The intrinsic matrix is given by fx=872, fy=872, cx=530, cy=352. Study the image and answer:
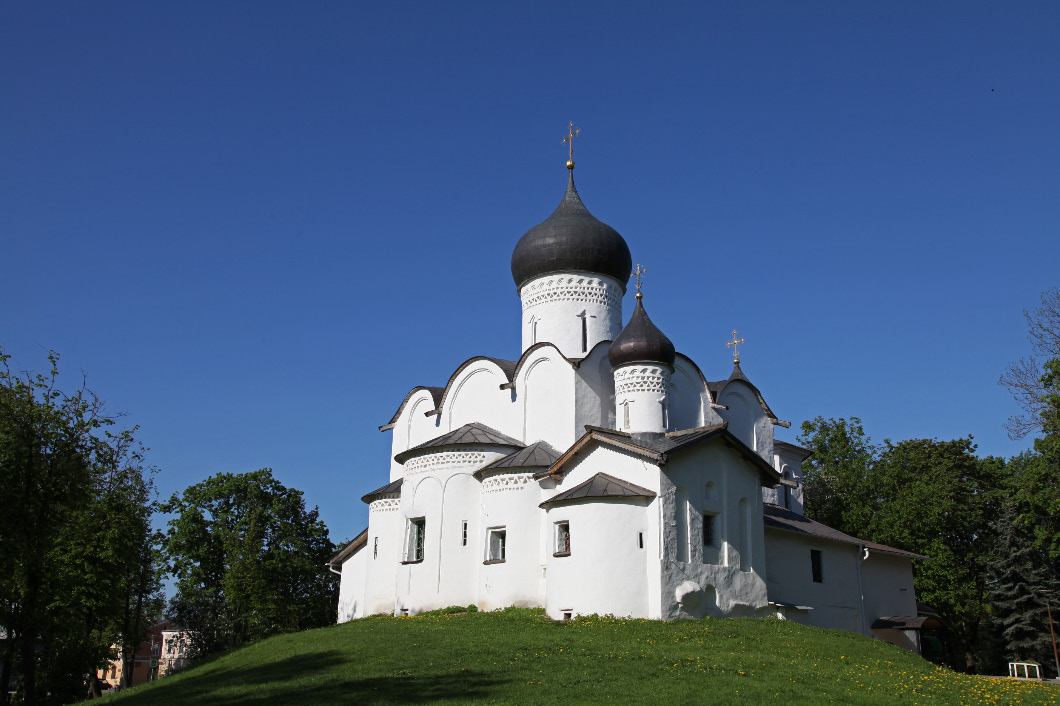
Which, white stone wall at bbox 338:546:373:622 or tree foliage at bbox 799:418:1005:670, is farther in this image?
tree foliage at bbox 799:418:1005:670

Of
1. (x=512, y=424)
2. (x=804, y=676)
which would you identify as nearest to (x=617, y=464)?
(x=512, y=424)

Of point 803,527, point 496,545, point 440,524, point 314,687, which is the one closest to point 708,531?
point 496,545

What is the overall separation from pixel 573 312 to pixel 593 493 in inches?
293

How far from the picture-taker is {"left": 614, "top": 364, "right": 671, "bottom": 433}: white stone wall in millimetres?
20031

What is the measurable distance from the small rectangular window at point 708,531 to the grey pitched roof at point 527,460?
360cm

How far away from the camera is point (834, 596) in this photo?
74.4ft

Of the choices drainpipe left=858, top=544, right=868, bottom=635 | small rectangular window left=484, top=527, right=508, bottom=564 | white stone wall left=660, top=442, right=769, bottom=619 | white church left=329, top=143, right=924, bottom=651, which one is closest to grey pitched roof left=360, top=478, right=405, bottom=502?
white church left=329, top=143, right=924, bottom=651

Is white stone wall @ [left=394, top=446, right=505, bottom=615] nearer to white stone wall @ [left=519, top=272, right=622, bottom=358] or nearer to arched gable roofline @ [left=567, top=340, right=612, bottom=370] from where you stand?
arched gable roofline @ [left=567, top=340, right=612, bottom=370]

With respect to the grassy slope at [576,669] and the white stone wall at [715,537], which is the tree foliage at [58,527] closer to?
the grassy slope at [576,669]

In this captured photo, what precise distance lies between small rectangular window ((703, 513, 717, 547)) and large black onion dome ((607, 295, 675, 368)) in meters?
3.83

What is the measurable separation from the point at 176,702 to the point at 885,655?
38.7 ft

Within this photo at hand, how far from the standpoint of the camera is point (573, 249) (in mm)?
23875

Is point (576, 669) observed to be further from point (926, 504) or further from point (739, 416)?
point (926, 504)

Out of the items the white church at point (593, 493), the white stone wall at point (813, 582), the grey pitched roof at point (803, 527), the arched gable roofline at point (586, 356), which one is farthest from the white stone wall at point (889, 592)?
the arched gable roofline at point (586, 356)
